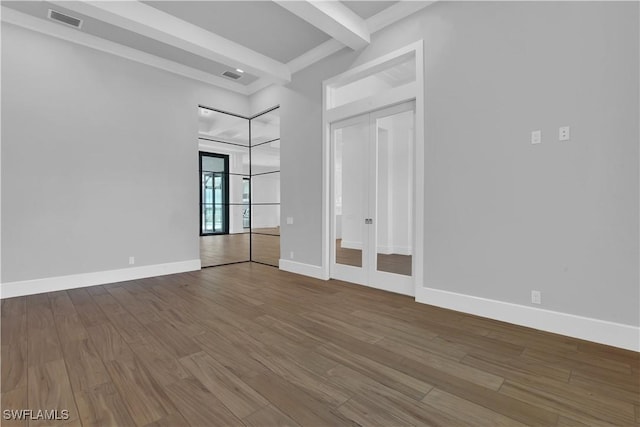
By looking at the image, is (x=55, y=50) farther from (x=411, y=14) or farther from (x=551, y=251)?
(x=551, y=251)

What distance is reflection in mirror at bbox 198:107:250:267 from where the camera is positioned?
7332 mm

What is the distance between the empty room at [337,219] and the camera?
180 cm

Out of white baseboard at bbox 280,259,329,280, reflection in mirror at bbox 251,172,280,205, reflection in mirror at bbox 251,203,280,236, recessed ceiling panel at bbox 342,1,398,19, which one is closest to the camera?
recessed ceiling panel at bbox 342,1,398,19

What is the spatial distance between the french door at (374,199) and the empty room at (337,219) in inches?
1.2

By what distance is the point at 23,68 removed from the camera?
3688 millimetres

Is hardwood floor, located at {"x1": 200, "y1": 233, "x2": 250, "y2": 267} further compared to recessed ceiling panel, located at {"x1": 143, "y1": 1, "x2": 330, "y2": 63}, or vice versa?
hardwood floor, located at {"x1": 200, "y1": 233, "x2": 250, "y2": 267}

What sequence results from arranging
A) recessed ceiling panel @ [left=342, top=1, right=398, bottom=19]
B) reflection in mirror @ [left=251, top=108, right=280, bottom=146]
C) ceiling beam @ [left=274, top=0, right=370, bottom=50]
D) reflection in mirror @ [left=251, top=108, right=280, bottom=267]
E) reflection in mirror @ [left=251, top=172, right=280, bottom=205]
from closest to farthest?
ceiling beam @ [left=274, top=0, right=370, bottom=50] < recessed ceiling panel @ [left=342, top=1, right=398, bottom=19] < reflection in mirror @ [left=251, top=108, right=280, bottom=146] < reflection in mirror @ [left=251, top=108, right=280, bottom=267] < reflection in mirror @ [left=251, top=172, right=280, bottom=205]

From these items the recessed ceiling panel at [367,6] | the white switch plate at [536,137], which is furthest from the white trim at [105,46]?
the white switch plate at [536,137]

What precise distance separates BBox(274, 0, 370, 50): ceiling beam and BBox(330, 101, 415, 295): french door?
965 mm

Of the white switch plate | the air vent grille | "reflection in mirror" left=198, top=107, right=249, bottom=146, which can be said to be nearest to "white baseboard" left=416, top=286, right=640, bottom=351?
the white switch plate

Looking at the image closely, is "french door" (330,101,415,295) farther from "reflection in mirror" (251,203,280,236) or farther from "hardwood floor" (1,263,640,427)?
"reflection in mirror" (251,203,280,236)

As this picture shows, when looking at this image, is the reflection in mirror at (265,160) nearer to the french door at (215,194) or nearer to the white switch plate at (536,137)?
the french door at (215,194)

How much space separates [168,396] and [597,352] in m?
3.06

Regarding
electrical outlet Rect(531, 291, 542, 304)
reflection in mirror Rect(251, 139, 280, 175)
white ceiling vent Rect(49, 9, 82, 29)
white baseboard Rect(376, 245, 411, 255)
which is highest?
white ceiling vent Rect(49, 9, 82, 29)
